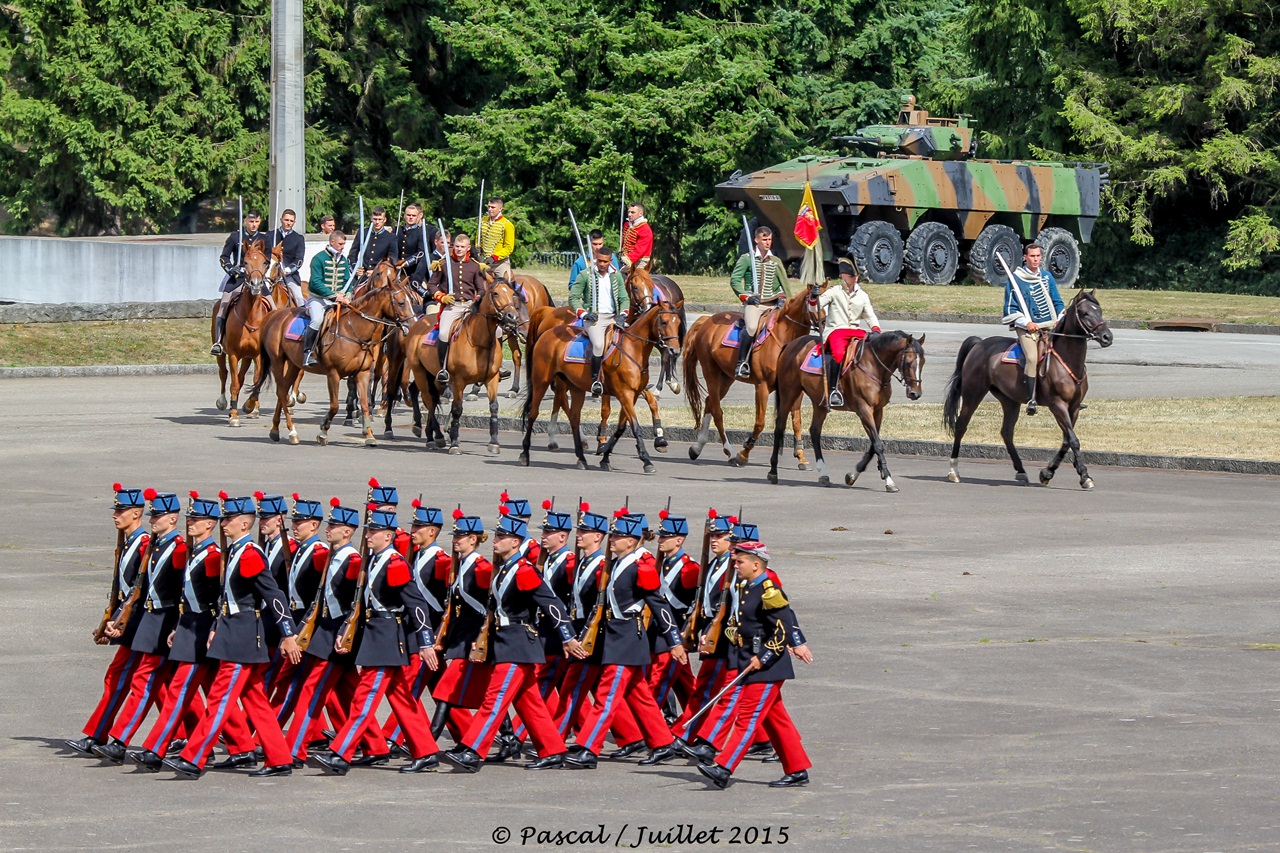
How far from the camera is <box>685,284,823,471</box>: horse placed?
24.3 m

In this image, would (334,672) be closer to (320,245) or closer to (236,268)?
(236,268)

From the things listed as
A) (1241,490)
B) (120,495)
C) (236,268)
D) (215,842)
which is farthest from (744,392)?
(215,842)

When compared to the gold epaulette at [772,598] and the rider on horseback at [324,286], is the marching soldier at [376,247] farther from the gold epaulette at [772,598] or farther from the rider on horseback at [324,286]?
the gold epaulette at [772,598]

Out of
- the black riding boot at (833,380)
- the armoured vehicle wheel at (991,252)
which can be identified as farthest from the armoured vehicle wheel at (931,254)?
the black riding boot at (833,380)

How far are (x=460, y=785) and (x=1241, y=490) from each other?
1412 cm

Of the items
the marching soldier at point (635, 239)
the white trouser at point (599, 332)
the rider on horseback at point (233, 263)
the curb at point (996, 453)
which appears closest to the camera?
the curb at point (996, 453)

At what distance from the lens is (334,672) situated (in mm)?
10727

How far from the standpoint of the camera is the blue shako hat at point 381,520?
1055 cm

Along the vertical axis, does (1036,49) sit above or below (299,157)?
above

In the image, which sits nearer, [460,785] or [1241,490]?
[460,785]

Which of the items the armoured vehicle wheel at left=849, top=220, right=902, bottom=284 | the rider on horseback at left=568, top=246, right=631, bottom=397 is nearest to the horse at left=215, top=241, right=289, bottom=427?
the rider on horseback at left=568, top=246, right=631, bottom=397

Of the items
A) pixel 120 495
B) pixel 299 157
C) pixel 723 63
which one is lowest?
pixel 120 495

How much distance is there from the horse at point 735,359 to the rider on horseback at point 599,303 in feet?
5.48

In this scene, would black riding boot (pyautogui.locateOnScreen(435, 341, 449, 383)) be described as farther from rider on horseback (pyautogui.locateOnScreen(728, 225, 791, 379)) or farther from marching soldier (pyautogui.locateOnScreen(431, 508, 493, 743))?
marching soldier (pyautogui.locateOnScreen(431, 508, 493, 743))
